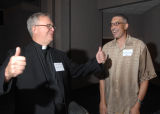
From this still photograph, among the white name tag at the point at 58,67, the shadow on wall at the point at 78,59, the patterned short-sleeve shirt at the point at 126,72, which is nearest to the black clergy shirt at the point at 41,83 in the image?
the white name tag at the point at 58,67

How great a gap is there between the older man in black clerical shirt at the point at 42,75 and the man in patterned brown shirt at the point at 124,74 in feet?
0.83

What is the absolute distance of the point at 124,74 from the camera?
1.70m

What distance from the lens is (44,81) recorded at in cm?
146

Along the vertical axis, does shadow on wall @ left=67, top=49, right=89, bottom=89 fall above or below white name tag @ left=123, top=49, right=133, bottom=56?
below

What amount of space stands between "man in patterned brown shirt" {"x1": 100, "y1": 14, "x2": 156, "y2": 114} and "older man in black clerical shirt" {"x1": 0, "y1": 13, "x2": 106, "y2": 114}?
252 mm

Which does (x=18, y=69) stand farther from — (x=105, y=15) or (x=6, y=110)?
(x=105, y=15)

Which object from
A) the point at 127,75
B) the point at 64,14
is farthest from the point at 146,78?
the point at 64,14

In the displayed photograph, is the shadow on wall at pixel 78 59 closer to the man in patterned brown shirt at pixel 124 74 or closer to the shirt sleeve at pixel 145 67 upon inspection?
the man in patterned brown shirt at pixel 124 74

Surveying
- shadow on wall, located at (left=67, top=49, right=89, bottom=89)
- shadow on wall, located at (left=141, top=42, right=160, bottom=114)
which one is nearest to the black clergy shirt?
shadow on wall, located at (left=67, top=49, right=89, bottom=89)

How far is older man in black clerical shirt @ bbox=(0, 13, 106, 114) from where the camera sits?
1.38 metres

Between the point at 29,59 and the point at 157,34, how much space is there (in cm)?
478

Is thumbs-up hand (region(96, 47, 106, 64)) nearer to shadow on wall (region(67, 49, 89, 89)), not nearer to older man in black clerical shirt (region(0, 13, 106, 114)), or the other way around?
older man in black clerical shirt (region(0, 13, 106, 114))

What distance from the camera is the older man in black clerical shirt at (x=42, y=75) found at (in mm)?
1377

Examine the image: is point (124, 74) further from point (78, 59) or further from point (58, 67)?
point (78, 59)
